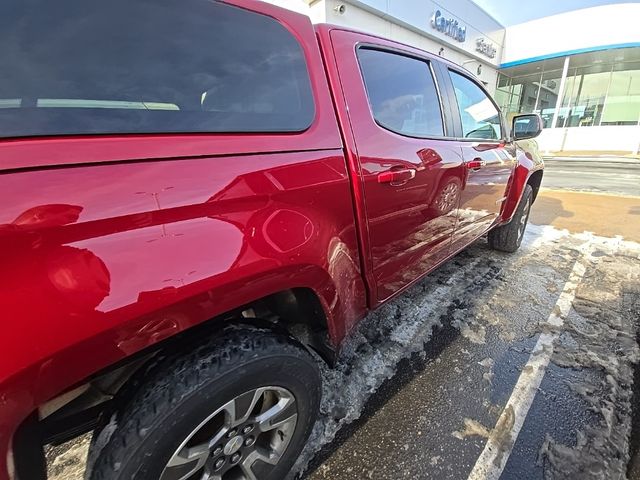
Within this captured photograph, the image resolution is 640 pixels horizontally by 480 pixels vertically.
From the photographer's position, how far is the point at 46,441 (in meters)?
1.11

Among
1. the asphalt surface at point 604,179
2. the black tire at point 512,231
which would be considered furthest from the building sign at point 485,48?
the black tire at point 512,231

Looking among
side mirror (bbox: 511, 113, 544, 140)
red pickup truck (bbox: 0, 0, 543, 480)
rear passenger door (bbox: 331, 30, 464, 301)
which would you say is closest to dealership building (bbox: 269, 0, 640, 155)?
Answer: side mirror (bbox: 511, 113, 544, 140)

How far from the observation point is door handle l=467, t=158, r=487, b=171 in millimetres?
2553

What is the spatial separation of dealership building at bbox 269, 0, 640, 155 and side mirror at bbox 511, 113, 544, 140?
11798 mm

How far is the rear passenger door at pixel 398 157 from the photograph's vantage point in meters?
1.68

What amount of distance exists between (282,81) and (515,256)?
3820 mm

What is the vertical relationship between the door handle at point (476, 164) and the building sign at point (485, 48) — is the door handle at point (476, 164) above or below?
below

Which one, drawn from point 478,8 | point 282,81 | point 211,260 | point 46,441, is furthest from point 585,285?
point 478,8

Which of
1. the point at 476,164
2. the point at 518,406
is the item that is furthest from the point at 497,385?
the point at 476,164

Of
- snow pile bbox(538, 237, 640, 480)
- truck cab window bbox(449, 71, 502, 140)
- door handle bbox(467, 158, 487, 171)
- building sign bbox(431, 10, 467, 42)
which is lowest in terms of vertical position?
snow pile bbox(538, 237, 640, 480)

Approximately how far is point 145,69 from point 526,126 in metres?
3.66

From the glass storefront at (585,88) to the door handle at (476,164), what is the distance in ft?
69.8

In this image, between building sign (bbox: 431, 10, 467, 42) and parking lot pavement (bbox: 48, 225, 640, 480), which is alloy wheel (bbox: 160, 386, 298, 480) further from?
building sign (bbox: 431, 10, 467, 42)

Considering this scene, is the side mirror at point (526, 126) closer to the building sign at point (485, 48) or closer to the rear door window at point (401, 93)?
the rear door window at point (401, 93)
